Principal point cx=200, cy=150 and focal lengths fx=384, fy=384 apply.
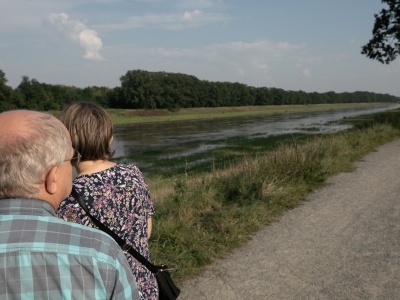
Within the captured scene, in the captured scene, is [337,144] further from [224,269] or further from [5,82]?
[5,82]

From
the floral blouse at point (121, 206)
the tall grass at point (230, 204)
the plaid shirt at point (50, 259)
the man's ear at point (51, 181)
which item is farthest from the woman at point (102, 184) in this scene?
the tall grass at point (230, 204)

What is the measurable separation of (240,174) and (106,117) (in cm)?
584

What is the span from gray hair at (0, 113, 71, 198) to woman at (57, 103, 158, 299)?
78 centimetres

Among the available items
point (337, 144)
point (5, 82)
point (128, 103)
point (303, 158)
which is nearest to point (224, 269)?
point (303, 158)

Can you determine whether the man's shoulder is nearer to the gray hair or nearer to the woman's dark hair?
the gray hair

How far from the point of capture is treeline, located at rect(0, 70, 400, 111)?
204 feet

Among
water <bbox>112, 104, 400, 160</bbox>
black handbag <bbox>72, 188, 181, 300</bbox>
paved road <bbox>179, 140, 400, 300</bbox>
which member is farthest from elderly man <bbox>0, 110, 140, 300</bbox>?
water <bbox>112, 104, 400, 160</bbox>

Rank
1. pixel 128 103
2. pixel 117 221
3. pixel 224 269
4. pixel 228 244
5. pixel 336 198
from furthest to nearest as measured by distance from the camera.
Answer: pixel 128 103, pixel 336 198, pixel 228 244, pixel 224 269, pixel 117 221

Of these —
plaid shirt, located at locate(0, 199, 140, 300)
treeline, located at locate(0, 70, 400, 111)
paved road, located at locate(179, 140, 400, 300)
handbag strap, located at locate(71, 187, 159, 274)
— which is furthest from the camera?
treeline, located at locate(0, 70, 400, 111)

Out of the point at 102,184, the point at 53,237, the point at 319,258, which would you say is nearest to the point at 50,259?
the point at 53,237

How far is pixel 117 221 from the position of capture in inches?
84.7

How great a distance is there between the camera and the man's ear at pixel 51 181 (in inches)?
51.1

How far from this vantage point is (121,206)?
7.10ft

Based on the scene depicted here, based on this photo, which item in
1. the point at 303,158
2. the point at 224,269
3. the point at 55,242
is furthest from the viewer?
the point at 303,158
